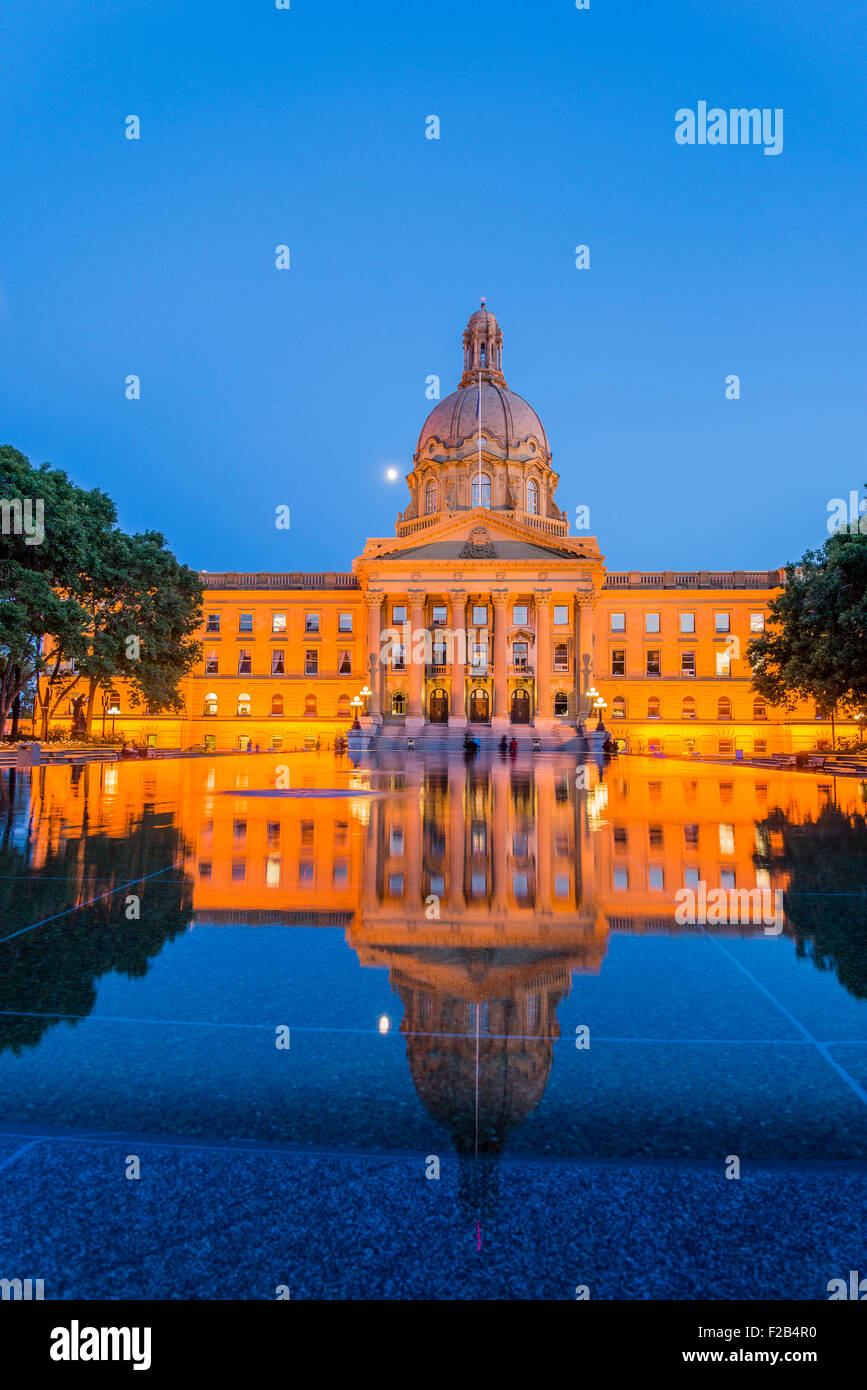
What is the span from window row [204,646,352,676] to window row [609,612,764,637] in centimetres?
2729

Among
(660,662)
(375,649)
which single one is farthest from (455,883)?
(660,662)

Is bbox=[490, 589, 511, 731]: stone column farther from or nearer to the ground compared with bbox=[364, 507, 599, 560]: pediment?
nearer to the ground

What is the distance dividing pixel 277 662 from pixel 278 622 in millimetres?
4206

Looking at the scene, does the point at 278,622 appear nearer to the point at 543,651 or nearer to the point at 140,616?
the point at 543,651

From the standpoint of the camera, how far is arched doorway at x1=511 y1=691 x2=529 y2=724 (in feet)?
222

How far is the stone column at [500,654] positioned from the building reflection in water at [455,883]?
4580 cm

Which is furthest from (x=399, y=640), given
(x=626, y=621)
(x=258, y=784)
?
(x=258, y=784)

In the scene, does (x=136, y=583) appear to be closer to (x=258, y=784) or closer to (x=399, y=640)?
(x=258, y=784)

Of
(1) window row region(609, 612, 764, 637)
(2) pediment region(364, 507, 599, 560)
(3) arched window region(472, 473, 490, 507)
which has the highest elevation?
(3) arched window region(472, 473, 490, 507)

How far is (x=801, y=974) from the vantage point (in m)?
4.93

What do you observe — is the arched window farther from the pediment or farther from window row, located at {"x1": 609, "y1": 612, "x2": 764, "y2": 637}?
window row, located at {"x1": 609, "y1": 612, "x2": 764, "y2": 637}

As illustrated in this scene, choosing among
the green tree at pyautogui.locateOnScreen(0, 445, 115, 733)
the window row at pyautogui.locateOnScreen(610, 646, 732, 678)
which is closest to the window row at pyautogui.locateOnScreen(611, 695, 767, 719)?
the window row at pyautogui.locateOnScreen(610, 646, 732, 678)
